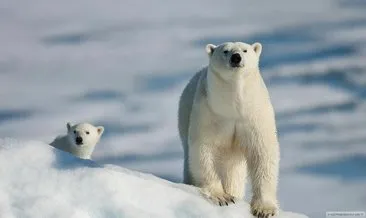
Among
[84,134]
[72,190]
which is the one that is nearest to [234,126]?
[72,190]

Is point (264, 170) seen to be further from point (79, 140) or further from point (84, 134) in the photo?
point (84, 134)

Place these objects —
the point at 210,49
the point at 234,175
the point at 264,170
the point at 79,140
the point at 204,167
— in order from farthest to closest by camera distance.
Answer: the point at 79,140, the point at 234,175, the point at 210,49, the point at 264,170, the point at 204,167

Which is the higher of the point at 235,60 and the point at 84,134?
the point at 235,60

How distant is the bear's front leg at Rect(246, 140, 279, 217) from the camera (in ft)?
24.9

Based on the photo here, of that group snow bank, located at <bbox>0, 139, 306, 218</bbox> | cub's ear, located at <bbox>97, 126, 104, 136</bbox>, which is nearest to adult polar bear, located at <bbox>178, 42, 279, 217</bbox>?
snow bank, located at <bbox>0, 139, 306, 218</bbox>

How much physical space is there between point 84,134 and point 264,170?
657 cm

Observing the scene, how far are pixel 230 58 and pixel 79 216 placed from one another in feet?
7.86

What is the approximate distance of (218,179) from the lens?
7621 mm

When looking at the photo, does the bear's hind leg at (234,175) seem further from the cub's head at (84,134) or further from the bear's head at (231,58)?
the cub's head at (84,134)

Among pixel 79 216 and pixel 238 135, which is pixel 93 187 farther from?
pixel 238 135

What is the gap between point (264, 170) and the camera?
7621 mm

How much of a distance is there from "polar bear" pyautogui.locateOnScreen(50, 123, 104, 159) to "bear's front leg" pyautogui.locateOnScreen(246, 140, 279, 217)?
19.2 ft

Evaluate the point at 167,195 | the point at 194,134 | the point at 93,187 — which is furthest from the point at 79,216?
the point at 194,134

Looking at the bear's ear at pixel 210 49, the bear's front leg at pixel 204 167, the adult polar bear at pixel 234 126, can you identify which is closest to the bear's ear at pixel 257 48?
the adult polar bear at pixel 234 126
